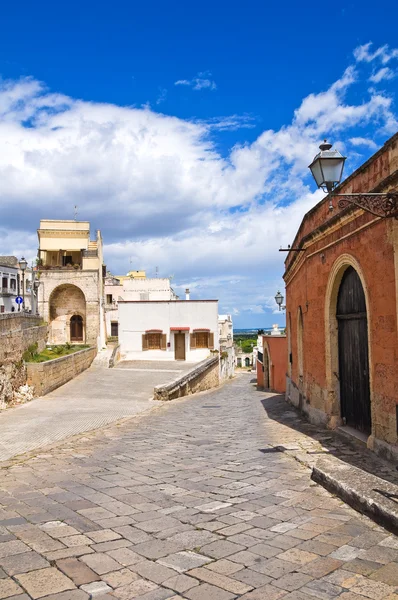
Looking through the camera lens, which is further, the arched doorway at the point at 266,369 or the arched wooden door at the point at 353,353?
the arched doorway at the point at 266,369

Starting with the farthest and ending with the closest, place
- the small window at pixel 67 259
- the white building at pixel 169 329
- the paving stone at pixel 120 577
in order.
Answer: the small window at pixel 67 259, the white building at pixel 169 329, the paving stone at pixel 120 577

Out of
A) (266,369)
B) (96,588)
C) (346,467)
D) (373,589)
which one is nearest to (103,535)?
(96,588)

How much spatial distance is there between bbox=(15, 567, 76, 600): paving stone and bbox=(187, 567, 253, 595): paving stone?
0.84 m

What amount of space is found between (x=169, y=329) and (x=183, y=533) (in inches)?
1103

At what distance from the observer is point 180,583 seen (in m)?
3.33

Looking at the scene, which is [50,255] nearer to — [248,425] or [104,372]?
[104,372]

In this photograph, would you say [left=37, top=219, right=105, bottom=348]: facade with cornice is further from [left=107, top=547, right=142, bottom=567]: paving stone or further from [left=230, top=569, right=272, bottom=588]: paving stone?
[left=230, top=569, right=272, bottom=588]: paving stone

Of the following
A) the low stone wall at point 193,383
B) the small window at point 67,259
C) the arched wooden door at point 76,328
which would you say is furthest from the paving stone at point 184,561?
the small window at point 67,259

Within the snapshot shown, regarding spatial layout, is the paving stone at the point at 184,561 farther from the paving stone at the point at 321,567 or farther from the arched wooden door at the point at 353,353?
the arched wooden door at the point at 353,353

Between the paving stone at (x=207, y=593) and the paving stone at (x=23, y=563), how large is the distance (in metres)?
1.12

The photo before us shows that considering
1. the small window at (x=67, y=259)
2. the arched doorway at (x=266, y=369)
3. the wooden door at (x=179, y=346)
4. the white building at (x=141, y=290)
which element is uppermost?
the small window at (x=67, y=259)

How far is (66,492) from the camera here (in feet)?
18.1

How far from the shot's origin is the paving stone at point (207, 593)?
3.12 meters

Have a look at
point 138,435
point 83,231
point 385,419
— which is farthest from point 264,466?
point 83,231
